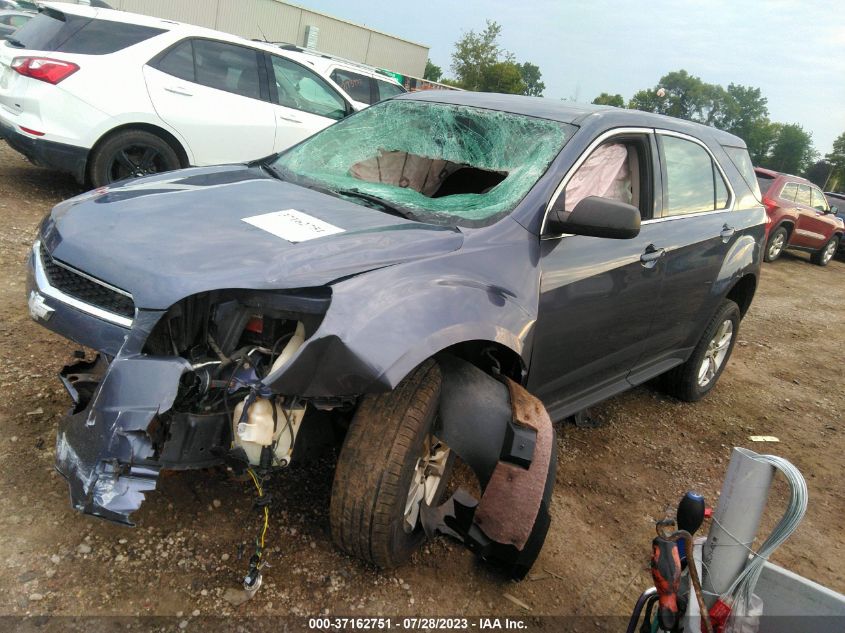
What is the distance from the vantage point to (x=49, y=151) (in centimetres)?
537

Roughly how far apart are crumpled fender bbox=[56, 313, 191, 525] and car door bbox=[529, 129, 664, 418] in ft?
4.62

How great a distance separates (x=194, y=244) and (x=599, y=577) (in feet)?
6.65

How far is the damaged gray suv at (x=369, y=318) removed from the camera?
6.34 ft

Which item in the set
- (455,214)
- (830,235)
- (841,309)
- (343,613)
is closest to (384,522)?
(343,613)

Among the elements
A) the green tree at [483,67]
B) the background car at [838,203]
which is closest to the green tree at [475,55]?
the green tree at [483,67]

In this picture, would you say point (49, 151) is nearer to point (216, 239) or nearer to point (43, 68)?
point (43, 68)

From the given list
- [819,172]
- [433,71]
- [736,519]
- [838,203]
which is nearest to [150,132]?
[736,519]

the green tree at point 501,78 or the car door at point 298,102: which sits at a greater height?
the green tree at point 501,78

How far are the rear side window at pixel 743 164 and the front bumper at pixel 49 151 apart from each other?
16.4 ft

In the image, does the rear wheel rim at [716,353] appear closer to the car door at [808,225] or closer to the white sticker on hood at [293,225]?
the white sticker on hood at [293,225]

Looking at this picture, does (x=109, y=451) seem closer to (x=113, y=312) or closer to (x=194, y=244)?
(x=113, y=312)

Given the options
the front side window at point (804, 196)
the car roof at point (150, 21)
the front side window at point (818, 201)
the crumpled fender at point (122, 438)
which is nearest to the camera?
the crumpled fender at point (122, 438)

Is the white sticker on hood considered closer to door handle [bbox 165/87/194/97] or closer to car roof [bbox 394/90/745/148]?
car roof [bbox 394/90/745/148]

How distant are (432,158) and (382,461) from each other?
1735 mm
